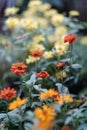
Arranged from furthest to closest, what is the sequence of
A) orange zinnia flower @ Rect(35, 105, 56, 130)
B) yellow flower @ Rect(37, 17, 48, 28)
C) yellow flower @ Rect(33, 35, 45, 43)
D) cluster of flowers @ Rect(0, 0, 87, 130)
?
yellow flower @ Rect(37, 17, 48, 28), yellow flower @ Rect(33, 35, 45, 43), cluster of flowers @ Rect(0, 0, 87, 130), orange zinnia flower @ Rect(35, 105, 56, 130)

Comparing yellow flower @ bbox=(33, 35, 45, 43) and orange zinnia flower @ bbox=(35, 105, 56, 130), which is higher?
orange zinnia flower @ bbox=(35, 105, 56, 130)

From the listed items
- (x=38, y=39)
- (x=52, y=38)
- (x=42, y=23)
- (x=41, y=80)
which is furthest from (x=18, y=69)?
(x=42, y=23)

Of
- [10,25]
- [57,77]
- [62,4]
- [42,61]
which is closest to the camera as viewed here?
[57,77]

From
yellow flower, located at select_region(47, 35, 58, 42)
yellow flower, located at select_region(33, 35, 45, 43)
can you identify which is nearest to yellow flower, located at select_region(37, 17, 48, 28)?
yellow flower, located at select_region(47, 35, 58, 42)

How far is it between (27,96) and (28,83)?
0.06 m

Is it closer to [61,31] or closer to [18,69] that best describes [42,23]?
[61,31]

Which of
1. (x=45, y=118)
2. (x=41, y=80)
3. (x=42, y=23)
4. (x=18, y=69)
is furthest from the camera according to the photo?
(x=42, y=23)

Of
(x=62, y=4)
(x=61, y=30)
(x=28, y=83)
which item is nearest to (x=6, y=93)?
(x=28, y=83)

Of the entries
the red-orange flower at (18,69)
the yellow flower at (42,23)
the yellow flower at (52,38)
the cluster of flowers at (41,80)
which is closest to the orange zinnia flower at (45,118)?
the cluster of flowers at (41,80)

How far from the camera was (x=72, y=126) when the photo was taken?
1.26 meters

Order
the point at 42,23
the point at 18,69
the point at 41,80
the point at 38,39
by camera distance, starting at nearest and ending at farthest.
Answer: the point at 18,69, the point at 41,80, the point at 38,39, the point at 42,23

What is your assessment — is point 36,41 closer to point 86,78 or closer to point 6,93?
point 86,78

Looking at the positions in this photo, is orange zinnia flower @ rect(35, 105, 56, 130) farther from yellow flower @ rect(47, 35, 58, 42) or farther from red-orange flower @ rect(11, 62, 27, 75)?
yellow flower @ rect(47, 35, 58, 42)

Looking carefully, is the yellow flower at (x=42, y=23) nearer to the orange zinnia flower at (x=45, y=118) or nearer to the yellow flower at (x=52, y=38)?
the yellow flower at (x=52, y=38)
